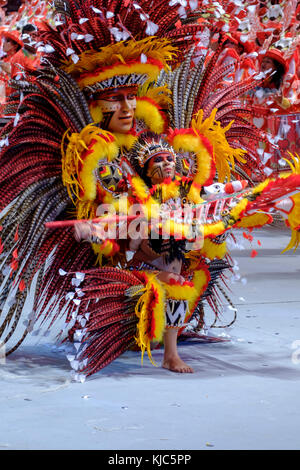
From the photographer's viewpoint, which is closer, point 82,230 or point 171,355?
point 82,230

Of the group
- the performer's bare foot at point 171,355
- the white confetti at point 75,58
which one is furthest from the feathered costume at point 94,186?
the performer's bare foot at point 171,355

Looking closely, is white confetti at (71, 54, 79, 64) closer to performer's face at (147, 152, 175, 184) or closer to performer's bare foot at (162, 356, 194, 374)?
performer's face at (147, 152, 175, 184)

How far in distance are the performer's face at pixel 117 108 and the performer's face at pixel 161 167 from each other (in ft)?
0.68

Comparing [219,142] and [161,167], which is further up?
[219,142]

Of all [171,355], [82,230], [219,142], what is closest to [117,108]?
[219,142]

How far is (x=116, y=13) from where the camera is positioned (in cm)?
339

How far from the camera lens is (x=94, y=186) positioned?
3303 millimetres

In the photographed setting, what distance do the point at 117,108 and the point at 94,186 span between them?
391 millimetres

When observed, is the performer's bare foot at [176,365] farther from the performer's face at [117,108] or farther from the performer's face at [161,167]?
the performer's face at [117,108]

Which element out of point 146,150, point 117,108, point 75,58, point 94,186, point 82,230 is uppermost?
point 75,58

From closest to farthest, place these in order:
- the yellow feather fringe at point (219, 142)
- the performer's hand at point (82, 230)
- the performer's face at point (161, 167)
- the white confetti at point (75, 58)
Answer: the performer's hand at point (82, 230) < the white confetti at point (75, 58) < the performer's face at point (161, 167) < the yellow feather fringe at point (219, 142)

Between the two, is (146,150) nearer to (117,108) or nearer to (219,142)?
(117,108)

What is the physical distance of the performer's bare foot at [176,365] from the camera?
3.33m

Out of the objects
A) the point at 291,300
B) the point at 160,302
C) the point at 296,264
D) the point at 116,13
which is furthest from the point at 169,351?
the point at 296,264
